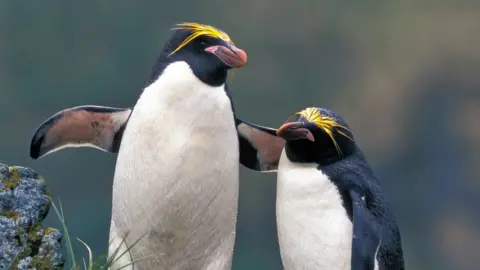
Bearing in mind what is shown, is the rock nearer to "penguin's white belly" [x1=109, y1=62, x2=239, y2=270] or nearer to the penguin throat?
"penguin's white belly" [x1=109, y1=62, x2=239, y2=270]

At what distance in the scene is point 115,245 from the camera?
247 centimetres

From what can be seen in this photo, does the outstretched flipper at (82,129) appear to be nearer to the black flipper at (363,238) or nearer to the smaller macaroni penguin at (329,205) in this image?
the smaller macaroni penguin at (329,205)

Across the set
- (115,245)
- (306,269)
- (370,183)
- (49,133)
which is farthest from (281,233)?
(49,133)

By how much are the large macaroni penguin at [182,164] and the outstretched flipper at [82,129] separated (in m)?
0.15

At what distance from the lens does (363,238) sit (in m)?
2.34

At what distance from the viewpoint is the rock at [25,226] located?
7.43 feet

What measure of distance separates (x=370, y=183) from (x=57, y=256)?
844mm

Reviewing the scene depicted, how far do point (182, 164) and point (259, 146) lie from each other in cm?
41

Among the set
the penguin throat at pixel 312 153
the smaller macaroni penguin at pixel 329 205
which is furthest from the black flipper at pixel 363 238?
the penguin throat at pixel 312 153

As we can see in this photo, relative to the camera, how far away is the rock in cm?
227

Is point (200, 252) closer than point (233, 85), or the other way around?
point (200, 252)

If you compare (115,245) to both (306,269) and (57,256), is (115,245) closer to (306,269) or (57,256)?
(57,256)

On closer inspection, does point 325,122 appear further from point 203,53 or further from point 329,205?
point 203,53

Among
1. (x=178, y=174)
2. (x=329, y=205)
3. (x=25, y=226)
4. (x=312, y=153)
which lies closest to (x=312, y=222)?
(x=329, y=205)
